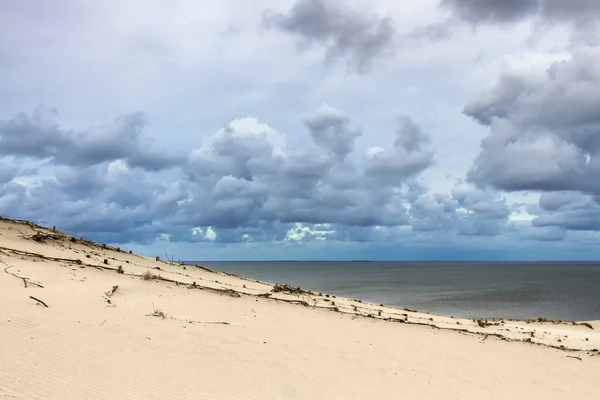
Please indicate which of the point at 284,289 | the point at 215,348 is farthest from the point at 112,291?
the point at 284,289

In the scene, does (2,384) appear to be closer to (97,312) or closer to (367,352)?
(97,312)

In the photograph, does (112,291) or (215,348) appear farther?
(112,291)

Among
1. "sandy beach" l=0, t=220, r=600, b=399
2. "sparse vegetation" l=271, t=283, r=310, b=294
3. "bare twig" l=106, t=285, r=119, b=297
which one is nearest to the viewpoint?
"sandy beach" l=0, t=220, r=600, b=399

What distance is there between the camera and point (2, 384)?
22.1ft

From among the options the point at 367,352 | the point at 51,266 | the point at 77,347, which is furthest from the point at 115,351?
the point at 51,266

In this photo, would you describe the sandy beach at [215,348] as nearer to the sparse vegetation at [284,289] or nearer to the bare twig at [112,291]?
the bare twig at [112,291]

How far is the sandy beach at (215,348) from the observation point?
798cm

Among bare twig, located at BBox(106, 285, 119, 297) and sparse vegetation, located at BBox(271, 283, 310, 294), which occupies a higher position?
bare twig, located at BBox(106, 285, 119, 297)

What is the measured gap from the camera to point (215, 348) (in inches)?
400

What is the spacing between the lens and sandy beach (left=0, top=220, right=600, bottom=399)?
7984 millimetres

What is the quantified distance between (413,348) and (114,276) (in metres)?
9.36

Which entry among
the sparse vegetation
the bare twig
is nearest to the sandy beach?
the bare twig

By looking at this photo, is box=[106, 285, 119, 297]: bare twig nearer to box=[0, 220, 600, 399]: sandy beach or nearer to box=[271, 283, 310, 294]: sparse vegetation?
box=[0, 220, 600, 399]: sandy beach

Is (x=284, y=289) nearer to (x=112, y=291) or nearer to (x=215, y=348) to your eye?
(x=112, y=291)
